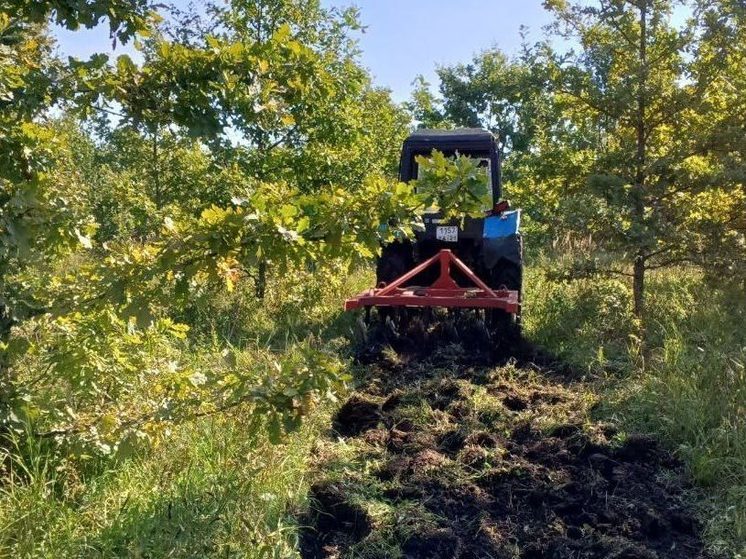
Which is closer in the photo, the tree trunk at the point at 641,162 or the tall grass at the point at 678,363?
the tall grass at the point at 678,363

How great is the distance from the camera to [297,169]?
332 inches

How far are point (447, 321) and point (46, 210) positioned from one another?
4.71m

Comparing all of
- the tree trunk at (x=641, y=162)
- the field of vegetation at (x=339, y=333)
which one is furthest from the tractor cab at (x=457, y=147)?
the tree trunk at (x=641, y=162)

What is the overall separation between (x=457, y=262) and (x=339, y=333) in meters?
1.48

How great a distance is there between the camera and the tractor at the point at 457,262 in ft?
21.7

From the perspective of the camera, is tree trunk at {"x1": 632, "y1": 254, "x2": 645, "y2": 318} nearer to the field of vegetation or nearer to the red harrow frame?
the field of vegetation

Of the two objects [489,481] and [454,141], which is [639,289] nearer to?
[454,141]

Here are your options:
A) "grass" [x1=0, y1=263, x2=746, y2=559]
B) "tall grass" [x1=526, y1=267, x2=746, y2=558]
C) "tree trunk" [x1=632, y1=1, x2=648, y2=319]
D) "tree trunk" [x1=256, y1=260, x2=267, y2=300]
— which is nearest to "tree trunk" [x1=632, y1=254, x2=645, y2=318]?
"tree trunk" [x1=632, y1=1, x2=648, y2=319]

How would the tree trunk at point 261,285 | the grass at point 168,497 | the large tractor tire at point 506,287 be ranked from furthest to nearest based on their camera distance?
the tree trunk at point 261,285
the large tractor tire at point 506,287
the grass at point 168,497

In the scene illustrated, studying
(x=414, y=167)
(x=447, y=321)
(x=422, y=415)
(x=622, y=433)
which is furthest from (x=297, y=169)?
(x=622, y=433)

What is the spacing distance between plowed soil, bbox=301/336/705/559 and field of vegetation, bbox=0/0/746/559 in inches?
0.8

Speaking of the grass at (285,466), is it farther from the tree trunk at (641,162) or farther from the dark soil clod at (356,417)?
the tree trunk at (641,162)

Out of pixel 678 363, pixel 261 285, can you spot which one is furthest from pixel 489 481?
pixel 261 285

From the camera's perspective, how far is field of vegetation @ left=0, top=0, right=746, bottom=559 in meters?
2.49
